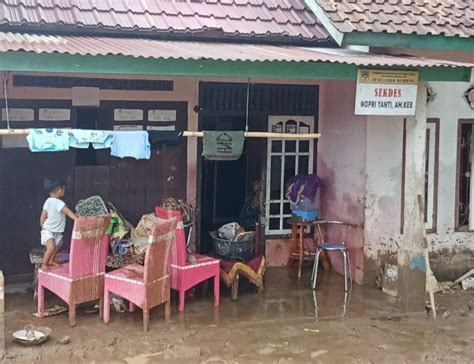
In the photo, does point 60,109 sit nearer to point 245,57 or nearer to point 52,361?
point 245,57

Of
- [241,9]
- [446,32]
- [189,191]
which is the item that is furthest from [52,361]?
[446,32]

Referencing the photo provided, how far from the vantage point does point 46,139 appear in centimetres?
764

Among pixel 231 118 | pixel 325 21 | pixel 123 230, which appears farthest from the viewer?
pixel 231 118

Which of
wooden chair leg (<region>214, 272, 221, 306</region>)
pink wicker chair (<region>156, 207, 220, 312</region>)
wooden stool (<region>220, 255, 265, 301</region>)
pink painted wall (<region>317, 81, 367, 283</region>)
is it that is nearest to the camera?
pink wicker chair (<region>156, 207, 220, 312</region>)

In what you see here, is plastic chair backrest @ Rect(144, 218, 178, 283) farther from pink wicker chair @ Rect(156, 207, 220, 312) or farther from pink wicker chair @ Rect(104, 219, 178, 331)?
pink wicker chair @ Rect(156, 207, 220, 312)

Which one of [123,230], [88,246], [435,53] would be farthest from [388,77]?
[88,246]

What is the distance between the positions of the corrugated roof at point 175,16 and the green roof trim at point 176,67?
134 cm

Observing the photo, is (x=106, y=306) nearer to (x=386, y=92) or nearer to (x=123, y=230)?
(x=123, y=230)

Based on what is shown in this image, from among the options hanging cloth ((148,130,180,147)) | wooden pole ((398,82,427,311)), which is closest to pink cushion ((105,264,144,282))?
hanging cloth ((148,130,180,147))

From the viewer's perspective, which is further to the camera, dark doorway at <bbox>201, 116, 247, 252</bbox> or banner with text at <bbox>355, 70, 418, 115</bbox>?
dark doorway at <bbox>201, 116, 247, 252</bbox>

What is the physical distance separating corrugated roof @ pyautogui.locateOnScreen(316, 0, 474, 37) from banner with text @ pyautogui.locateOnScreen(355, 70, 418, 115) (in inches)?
38.2

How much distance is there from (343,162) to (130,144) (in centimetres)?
334

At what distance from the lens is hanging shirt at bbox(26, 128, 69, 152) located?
760 centimetres

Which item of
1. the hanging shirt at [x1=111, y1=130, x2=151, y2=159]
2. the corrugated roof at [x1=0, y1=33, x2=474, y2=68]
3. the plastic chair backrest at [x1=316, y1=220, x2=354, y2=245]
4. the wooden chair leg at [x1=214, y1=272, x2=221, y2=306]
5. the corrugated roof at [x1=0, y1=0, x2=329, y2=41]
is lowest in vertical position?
the wooden chair leg at [x1=214, y1=272, x2=221, y2=306]
